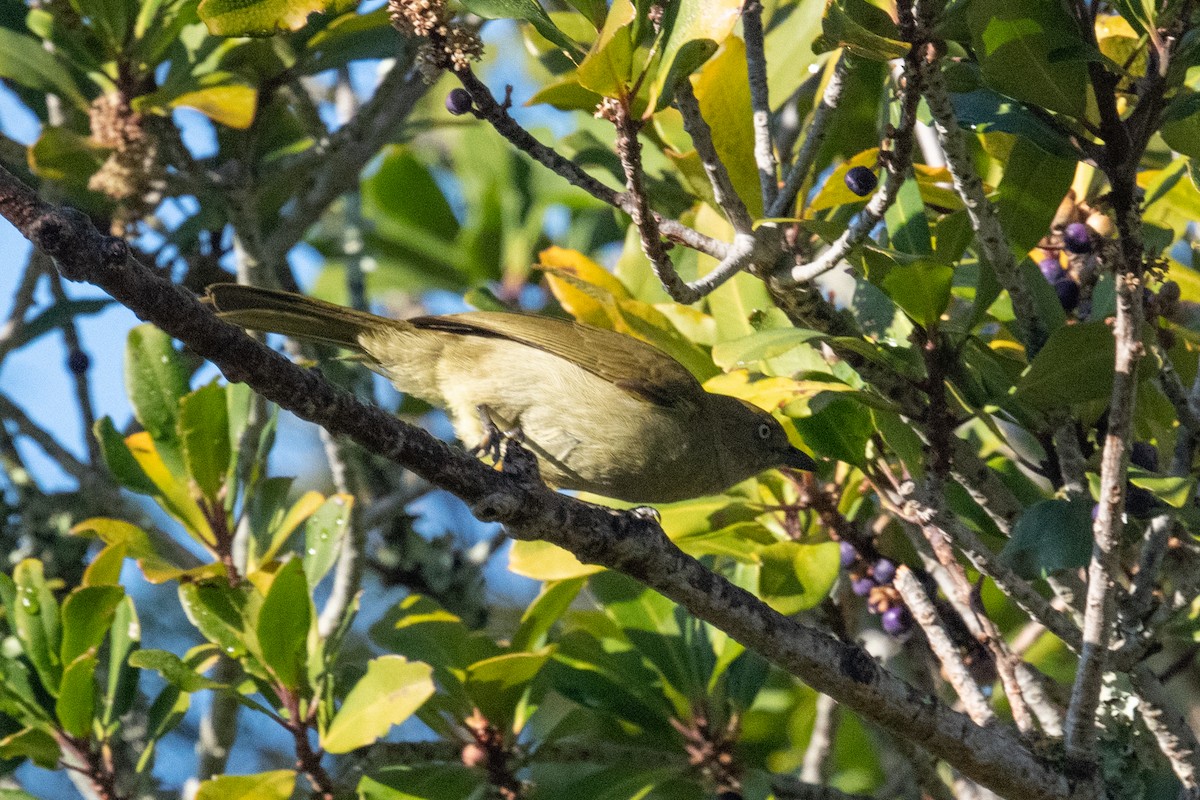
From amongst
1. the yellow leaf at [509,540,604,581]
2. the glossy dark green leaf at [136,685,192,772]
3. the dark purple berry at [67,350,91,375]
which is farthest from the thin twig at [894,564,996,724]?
the dark purple berry at [67,350,91,375]

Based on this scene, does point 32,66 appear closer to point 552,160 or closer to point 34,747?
point 34,747

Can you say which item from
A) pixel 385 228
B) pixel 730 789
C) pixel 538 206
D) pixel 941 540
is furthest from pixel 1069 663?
pixel 385 228

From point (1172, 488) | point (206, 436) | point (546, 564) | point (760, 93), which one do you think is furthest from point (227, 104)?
point (1172, 488)

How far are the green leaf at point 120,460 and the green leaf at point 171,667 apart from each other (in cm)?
65

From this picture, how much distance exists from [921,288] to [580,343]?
171 cm

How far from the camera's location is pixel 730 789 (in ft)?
12.0

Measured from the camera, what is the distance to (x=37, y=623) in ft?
11.2

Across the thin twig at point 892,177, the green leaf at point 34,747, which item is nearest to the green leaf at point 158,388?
the green leaf at point 34,747

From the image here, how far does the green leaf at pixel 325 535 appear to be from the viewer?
11.6 ft

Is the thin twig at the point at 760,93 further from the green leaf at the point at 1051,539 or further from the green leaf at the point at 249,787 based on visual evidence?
the green leaf at the point at 249,787

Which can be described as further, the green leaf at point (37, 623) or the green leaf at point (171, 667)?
the green leaf at point (37, 623)

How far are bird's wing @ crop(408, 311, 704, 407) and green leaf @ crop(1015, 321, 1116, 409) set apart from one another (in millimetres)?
1599

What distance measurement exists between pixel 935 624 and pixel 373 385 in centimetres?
376

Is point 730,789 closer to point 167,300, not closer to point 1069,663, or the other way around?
point 1069,663
